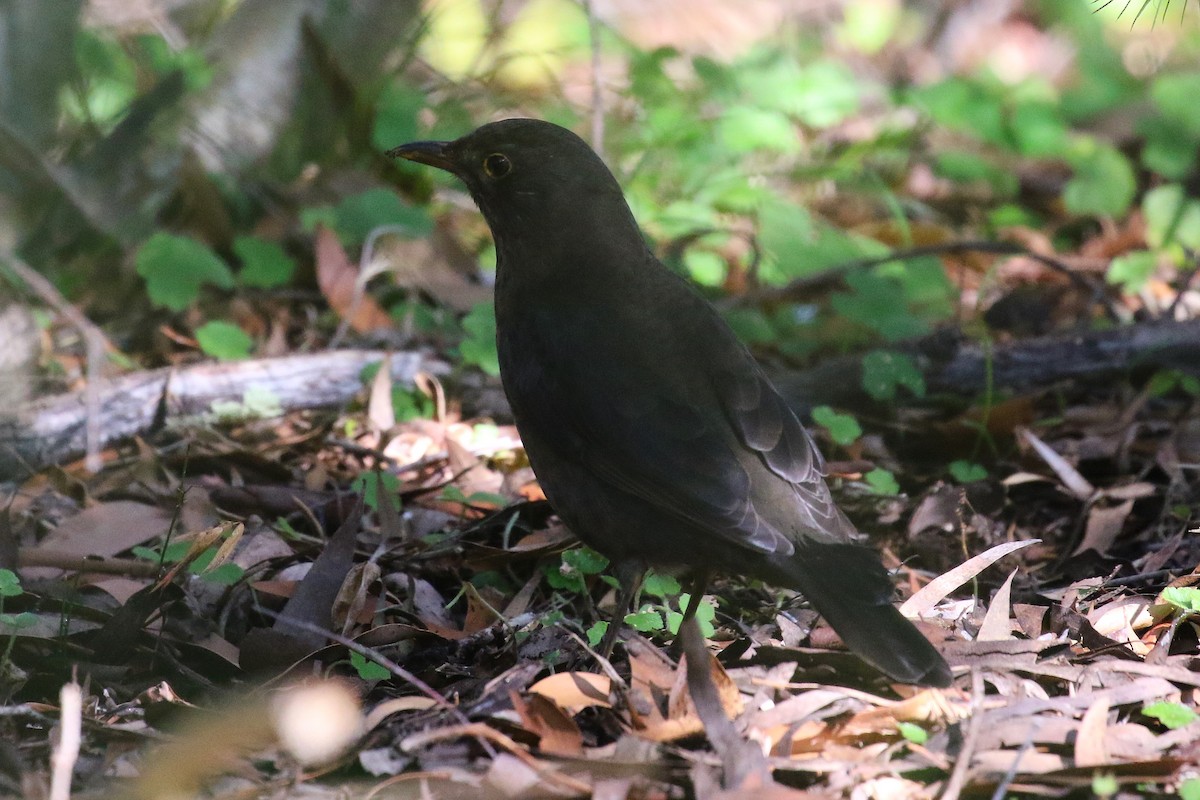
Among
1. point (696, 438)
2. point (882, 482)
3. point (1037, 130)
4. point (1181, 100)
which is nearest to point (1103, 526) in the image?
point (882, 482)

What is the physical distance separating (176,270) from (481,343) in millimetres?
1368

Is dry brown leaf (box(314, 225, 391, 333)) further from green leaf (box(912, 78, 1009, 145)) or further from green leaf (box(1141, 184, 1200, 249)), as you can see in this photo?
green leaf (box(1141, 184, 1200, 249))

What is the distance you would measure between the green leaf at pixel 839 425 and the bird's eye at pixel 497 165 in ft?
4.46

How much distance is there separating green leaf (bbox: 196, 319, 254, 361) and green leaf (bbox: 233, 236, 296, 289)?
617 mm

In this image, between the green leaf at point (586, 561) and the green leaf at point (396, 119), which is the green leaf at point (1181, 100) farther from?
the green leaf at point (586, 561)

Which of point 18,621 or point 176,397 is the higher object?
point 176,397

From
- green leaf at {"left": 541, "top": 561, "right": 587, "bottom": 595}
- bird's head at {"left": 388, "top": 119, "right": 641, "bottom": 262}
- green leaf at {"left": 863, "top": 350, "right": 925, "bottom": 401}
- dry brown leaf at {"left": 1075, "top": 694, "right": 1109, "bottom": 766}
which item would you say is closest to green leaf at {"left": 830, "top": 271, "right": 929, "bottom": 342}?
green leaf at {"left": 863, "top": 350, "right": 925, "bottom": 401}

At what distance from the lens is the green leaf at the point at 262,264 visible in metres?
5.76

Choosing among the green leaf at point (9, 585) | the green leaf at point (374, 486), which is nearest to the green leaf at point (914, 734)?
the green leaf at point (374, 486)

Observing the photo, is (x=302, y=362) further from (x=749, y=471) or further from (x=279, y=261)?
(x=749, y=471)

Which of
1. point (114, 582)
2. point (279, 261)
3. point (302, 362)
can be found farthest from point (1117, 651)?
point (279, 261)

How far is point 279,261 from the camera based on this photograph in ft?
19.0

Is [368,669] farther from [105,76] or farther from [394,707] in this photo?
[105,76]

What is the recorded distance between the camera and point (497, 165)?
4.10 meters
